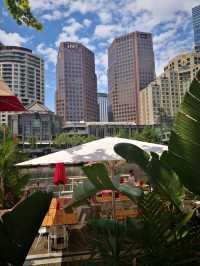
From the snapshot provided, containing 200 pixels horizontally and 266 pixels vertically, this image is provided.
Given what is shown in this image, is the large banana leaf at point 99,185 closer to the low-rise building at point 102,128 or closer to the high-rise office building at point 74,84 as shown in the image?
the low-rise building at point 102,128

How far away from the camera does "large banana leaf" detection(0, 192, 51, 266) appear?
1680 millimetres

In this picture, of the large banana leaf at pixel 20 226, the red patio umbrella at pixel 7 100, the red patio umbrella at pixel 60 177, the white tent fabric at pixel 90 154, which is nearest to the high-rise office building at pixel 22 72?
the red patio umbrella at pixel 60 177

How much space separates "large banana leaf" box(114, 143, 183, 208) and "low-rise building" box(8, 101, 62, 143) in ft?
381

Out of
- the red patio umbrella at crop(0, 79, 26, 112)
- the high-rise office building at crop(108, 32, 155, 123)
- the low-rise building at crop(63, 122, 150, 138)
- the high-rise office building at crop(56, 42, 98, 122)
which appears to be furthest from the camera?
the high-rise office building at crop(56, 42, 98, 122)

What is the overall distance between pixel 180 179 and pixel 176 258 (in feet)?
1.86

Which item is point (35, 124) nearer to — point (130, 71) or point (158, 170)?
point (130, 71)

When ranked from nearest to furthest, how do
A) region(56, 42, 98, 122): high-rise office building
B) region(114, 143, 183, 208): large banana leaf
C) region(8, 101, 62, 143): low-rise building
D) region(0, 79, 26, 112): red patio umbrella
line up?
region(114, 143, 183, 208): large banana leaf, region(0, 79, 26, 112): red patio umbrella, region(8, 101, 62, 143): low-rise building, region(56, 42, 98, 122): high-rise office building

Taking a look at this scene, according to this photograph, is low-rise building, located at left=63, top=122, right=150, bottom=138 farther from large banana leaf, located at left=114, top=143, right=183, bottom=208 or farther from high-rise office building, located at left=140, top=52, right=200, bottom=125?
large banana leaf, located at left=114, top=143, right=183, bottom=208

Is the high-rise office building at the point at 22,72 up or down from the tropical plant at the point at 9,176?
up

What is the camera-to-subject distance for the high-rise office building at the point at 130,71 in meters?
160

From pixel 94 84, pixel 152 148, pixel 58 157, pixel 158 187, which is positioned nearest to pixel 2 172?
pixel 58 157

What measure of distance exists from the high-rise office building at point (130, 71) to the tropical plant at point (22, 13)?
496ft

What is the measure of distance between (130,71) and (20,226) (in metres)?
168

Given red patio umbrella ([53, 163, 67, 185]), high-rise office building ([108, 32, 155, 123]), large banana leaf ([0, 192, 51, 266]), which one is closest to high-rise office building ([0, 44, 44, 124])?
high-rise office building ([108, 32, 155, 123])
